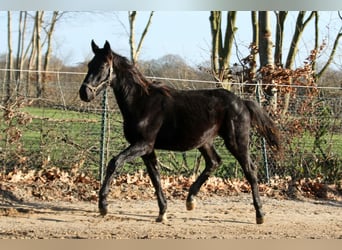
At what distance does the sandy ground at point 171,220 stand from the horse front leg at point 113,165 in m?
0.28

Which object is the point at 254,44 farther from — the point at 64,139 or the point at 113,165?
the point at 113,165

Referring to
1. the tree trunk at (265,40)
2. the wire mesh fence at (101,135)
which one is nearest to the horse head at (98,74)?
the wire mesh fence at (101,135)

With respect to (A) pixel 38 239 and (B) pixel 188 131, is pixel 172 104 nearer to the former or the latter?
(B) pixel 188 131

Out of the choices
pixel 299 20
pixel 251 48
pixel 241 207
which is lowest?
pixel 241 207

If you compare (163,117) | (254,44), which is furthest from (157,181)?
(254,44)

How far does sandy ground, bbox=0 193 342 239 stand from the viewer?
6.53 meters

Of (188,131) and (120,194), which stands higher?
(188,131)

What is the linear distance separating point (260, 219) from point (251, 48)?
6.01m

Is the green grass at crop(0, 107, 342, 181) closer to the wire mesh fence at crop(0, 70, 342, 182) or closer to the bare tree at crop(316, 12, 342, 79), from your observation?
the wire mesh fence at crop(0, 70, 342, 182)

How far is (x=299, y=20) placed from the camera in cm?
1512

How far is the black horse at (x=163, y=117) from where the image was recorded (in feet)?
23.0

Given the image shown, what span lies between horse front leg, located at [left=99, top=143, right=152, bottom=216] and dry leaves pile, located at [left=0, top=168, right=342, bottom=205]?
81.8 inches

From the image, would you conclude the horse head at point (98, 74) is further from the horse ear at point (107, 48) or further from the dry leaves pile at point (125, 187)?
the dry leaves pile at point (125, 187)

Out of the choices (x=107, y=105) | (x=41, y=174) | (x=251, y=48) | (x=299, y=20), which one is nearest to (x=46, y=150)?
(x=41, y=174)
